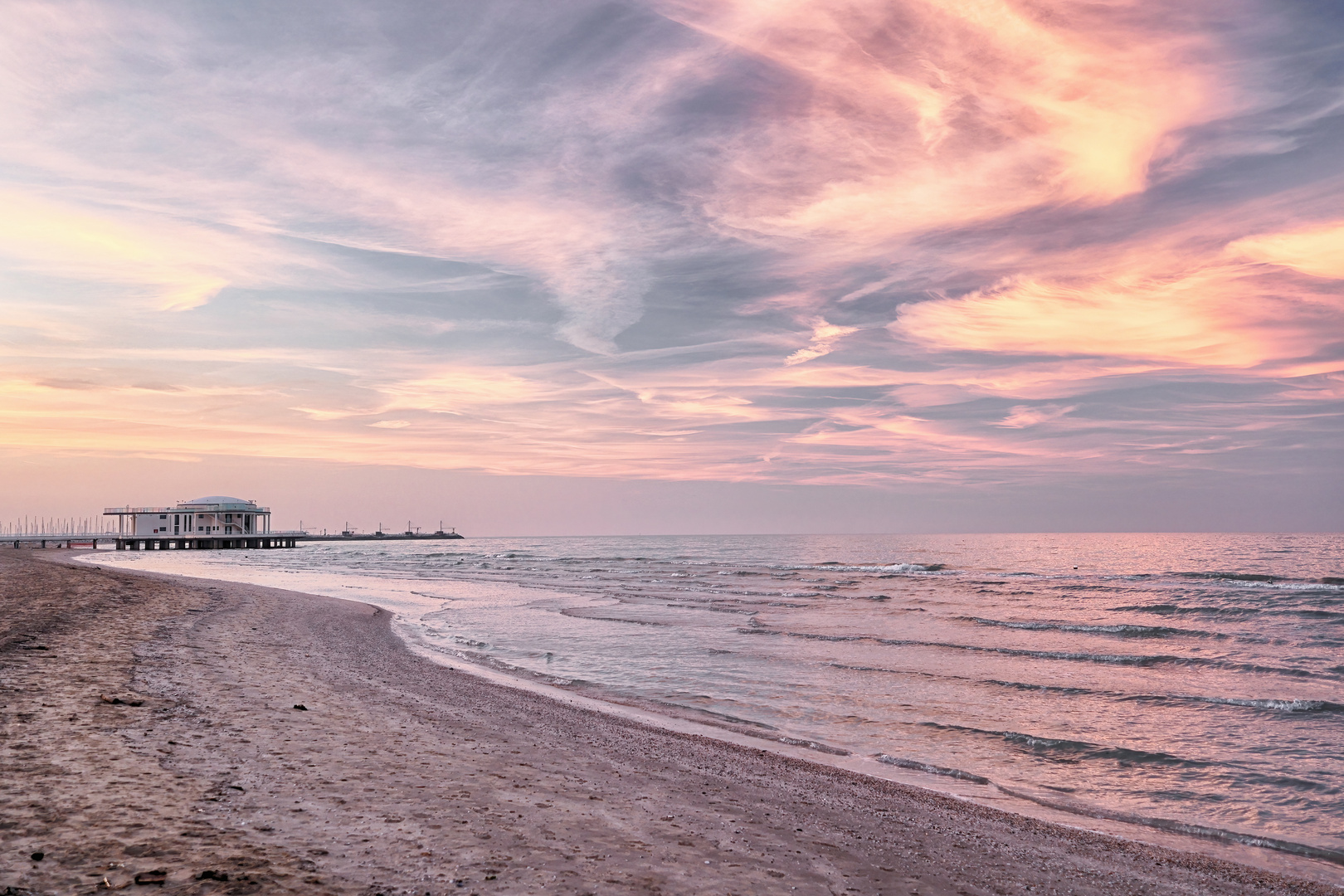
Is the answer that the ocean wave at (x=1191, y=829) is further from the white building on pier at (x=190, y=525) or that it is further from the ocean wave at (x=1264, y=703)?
the white building on pier at (x=190, y=525)

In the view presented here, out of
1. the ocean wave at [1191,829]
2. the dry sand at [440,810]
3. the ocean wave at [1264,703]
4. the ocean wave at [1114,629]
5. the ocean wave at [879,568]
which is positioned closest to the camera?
the dry sand at [440,810]

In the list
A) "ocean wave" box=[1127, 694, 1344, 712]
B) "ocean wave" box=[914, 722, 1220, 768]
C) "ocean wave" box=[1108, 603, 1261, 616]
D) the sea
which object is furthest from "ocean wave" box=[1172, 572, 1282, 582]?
"ocean wave" box=[914, 722, 1220, 768]

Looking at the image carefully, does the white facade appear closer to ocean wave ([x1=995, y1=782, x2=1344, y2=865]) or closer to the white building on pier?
the white building on pier

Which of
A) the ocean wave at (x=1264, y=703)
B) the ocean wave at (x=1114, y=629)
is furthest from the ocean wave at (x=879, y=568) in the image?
the ocean wave at (x=1264, y=703)

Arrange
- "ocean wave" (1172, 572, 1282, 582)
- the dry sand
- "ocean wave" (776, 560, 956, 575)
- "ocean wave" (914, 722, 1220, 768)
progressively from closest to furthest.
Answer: the dry sand → "ocean wave" (914, 722, 1220, 768) → "ocean wave" (1172, 572, 1282, 582) → "ocean wave" (776, 560, 956, 575)

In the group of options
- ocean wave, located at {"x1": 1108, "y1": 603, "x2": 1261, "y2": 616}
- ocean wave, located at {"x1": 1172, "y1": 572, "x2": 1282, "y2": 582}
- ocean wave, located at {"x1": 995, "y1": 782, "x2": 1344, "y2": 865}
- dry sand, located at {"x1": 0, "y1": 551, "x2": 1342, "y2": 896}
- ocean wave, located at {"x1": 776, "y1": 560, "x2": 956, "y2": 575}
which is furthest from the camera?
ocean wave, located at {"x1": 776, "y1": 560, "x2": 956, "y2": 575}

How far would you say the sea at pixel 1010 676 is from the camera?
11.2m

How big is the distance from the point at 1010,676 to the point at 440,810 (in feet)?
54.3

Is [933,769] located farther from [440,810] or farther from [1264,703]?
[1264,703]

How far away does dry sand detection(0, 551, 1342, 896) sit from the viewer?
577 cm

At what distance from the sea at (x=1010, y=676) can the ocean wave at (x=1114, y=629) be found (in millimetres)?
131

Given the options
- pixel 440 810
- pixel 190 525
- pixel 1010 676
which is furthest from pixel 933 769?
pixel 190 525

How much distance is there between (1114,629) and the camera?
29.4 m

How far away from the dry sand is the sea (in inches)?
89.7
